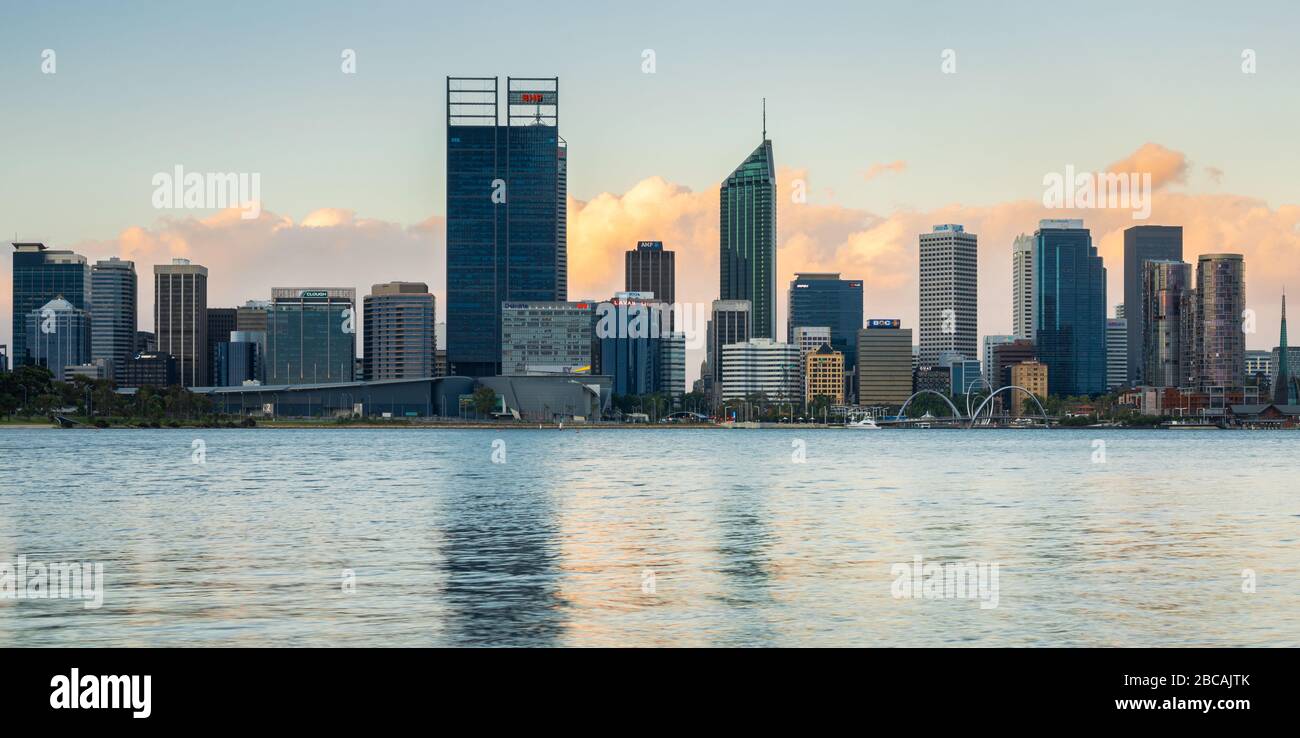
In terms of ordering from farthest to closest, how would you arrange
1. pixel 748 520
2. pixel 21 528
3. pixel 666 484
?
pixel 666 484 → pixel 748 520 → pixel 21 528

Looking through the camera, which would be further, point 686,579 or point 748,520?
point 748,520

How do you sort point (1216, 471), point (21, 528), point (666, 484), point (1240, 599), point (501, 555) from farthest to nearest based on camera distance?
point (1216, 471) → point (666, 484) → point (21, 528) → point (501, 555) → point (1240, 599)
